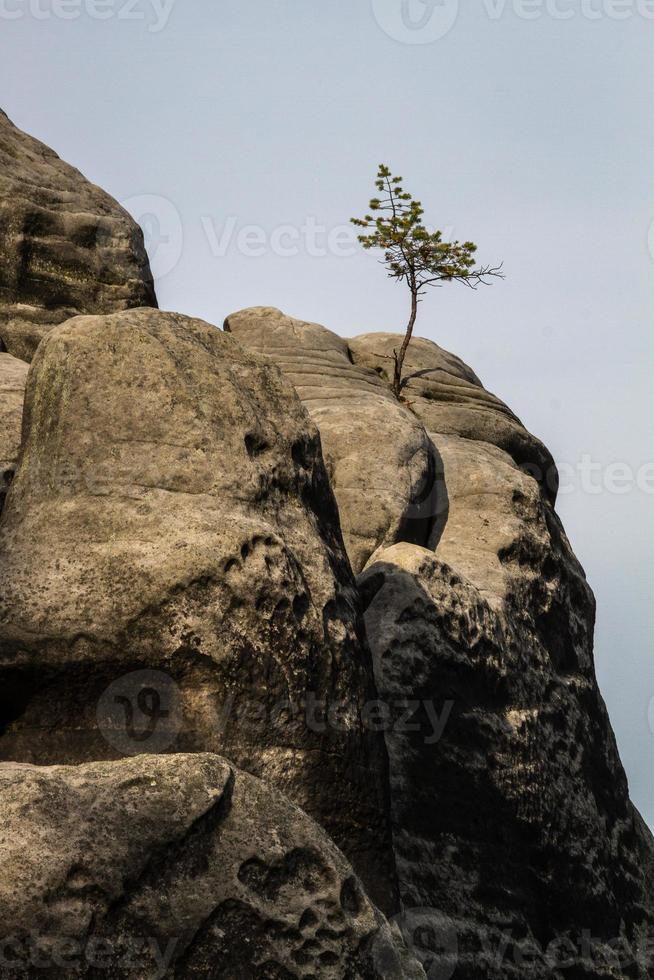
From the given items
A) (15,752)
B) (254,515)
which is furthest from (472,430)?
(15,752)

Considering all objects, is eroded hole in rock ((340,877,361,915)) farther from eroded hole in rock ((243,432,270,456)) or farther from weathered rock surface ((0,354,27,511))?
weathered rock surface ((0,354,27,511))

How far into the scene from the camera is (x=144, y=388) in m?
7.97

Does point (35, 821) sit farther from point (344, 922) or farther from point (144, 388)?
point (144, 388)

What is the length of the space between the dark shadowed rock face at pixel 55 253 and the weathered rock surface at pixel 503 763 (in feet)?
11.8

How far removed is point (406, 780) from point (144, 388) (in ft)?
10.5

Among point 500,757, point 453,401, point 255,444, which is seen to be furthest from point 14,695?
point 453,401

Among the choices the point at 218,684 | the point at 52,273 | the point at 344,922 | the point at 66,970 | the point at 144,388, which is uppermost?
the point at 52,273

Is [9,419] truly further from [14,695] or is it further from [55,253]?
[55,253]

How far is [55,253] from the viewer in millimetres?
12344

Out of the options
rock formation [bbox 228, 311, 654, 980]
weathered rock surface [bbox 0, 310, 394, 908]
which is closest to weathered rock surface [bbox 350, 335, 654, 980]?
rock formation [bbox 228, 311, 654, 980]

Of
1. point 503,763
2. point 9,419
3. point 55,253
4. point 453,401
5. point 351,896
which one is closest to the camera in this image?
point 351,896

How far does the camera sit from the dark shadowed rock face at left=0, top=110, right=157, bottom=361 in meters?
12.0

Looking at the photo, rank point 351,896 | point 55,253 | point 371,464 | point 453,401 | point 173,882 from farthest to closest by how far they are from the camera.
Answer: point 453,401, point 55,253, point 371,464, point 351,896, point 173,882

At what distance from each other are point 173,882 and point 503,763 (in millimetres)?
4338
